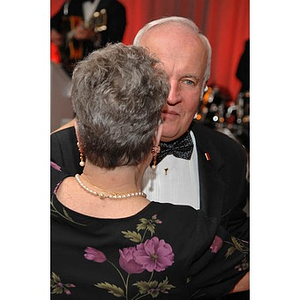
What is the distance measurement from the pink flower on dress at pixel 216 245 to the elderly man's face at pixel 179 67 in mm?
385

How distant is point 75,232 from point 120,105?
230mm

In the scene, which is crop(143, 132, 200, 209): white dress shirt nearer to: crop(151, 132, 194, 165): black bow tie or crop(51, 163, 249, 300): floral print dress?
crop(151, 132, 194, 165): black bow tie

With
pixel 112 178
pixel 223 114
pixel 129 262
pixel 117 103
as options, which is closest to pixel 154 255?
pixel 129 262

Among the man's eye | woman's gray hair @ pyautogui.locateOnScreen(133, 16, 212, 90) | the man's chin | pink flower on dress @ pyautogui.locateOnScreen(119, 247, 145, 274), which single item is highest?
woman's gray hair @ pyautogui.locateOnScreen(133, 16, 212, 90)

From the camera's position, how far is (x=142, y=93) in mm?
820

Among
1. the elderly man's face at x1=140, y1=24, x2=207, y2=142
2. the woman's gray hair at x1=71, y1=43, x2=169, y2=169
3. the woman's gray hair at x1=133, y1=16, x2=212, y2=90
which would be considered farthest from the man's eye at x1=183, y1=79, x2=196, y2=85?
the woman's gray hair at x1=71, y1=43, x2=169, y2=169

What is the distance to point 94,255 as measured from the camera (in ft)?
2.75

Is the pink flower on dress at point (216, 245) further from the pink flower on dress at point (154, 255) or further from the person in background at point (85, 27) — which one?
the person in background at point (85, 27)

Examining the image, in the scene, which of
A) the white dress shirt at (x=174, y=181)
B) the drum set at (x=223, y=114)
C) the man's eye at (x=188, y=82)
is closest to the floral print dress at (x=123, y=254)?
the white dress shirt at (x=174, y=181)

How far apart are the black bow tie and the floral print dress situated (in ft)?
1.43

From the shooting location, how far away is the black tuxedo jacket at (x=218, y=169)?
1.12 m

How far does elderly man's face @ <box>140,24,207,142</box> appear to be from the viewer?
1180mm
